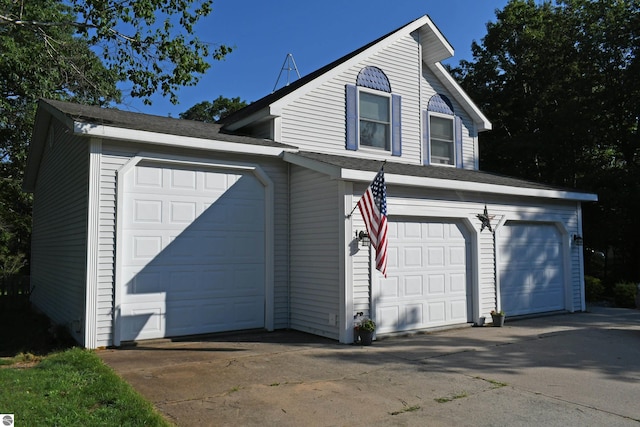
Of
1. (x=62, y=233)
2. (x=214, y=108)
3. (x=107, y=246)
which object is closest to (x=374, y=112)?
(x=107, y=246)

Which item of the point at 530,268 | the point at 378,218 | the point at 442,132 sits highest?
the point at 442,132

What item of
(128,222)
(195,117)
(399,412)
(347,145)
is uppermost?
(195,117)

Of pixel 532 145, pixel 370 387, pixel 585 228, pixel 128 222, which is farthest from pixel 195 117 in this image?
pixel 370 387

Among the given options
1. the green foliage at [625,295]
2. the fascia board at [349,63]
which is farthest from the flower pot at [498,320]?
the fascia board at [349,63]

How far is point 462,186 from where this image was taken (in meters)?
9.91

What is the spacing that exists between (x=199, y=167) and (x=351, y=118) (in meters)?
4.36

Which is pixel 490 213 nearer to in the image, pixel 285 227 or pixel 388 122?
pixel 388 122

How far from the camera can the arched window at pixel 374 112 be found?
11.9 m

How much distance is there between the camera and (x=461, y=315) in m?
10.2

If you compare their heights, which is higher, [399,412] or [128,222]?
[128,222]

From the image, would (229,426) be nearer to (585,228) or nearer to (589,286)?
(589,286)

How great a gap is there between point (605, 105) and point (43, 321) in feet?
61.5

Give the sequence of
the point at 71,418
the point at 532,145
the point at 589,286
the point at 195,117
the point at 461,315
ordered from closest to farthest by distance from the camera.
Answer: the point at 71,418 < the point at 461,315 < the point at 589,286 < the point at 532,145 < the point at 195,117

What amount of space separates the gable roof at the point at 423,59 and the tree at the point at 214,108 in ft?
77.8
